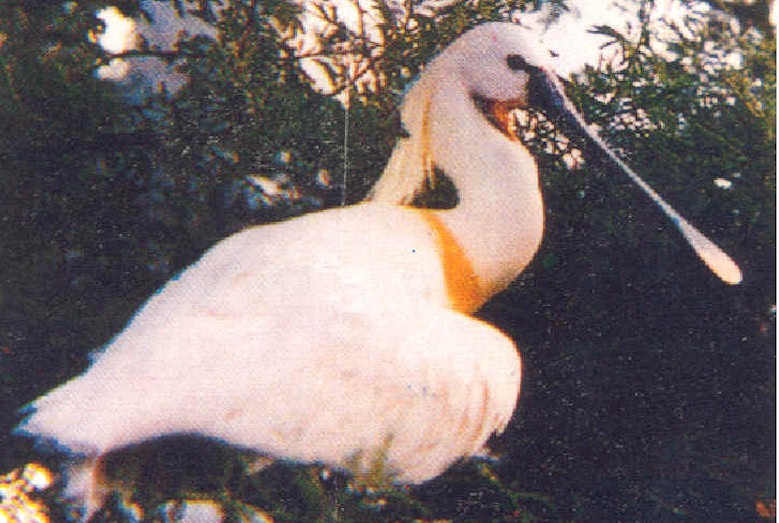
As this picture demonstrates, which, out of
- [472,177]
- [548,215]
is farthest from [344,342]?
[548,215]

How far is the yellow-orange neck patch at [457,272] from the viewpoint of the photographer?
97 centimetres

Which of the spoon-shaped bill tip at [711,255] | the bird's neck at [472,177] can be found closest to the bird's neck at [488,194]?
the bird's neck at [472,177]

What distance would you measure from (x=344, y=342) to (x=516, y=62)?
0.55 metres

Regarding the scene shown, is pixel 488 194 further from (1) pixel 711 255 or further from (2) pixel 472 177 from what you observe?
(1) pixel 711 255

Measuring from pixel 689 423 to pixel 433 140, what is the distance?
570 millimetres

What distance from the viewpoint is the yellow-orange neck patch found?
3.18 ft

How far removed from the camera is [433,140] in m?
1.08

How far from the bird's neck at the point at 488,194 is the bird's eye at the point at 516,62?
0.08 metres

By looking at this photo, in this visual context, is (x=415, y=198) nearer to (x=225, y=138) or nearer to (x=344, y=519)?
(x=225, y=138)

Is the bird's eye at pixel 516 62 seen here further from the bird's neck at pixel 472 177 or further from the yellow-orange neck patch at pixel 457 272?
the yellow-orange neck patch at pixel 457 272

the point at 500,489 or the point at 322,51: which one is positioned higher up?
the point at 322,51

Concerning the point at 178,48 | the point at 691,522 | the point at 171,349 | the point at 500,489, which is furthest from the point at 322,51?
the point at 691,522

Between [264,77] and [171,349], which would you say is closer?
[171,349]

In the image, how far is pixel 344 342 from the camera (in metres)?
0.72
